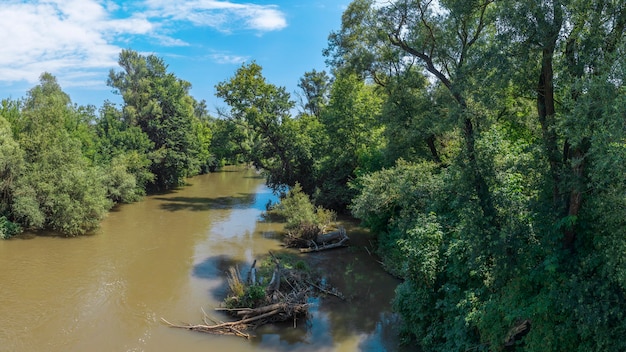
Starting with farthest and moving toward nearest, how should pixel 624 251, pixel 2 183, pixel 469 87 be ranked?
pixel 2 183, pixel 469 87, pixel 624 251

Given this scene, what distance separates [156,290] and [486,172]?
12.8m

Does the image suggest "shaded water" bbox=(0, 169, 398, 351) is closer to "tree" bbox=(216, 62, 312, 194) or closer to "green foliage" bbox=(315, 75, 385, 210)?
"green foliage" bbox=(315, 75, 385, 210)

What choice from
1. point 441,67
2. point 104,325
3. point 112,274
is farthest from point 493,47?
point 112,274

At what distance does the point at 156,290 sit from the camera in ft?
51.5

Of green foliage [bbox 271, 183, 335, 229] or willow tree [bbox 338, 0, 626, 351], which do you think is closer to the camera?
willow tree [bbox 338, 0, 626, 351]

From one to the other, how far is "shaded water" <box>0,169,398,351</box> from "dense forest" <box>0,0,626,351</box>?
1.71 m

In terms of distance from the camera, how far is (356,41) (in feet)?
71.2

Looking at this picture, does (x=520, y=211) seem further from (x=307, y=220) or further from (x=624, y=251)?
(x=307, y=220)

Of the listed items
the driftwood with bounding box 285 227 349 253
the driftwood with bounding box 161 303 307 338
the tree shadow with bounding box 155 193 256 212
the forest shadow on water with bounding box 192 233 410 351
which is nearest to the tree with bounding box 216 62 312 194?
the tree shadow with bounding box 155 193 256 212

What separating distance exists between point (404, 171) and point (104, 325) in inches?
498

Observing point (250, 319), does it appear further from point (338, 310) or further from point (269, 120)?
point (269, 120)

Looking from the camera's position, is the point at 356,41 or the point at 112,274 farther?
the point at 356,41

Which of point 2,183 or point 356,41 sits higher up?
point 356,41

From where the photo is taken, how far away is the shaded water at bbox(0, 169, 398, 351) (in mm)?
11828
